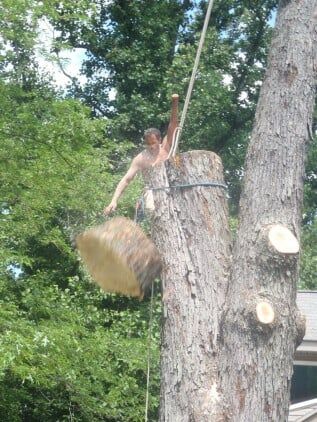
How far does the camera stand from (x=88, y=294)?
436 inches

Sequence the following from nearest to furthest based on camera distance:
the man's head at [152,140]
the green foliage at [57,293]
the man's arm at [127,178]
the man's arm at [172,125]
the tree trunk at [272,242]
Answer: the tree trunk at [272,242], the man's arm at [172,125], the man's head at [152,140], the man's arm at [127,178], the green foliage at [57,293]

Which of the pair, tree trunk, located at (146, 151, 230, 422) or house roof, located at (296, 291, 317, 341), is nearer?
tree trunk, located at (146, 151, 230, 422)

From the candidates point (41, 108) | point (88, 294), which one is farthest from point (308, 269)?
point (41, 108)

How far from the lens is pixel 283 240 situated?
3.99 meters

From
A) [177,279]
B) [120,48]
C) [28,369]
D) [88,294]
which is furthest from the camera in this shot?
[120,48]

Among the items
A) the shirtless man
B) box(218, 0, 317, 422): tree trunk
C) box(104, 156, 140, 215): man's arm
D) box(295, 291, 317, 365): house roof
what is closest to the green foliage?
box(295, 291, 317, 365): house roof

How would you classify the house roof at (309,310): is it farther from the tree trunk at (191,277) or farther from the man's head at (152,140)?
the tree trunk at (191,277)

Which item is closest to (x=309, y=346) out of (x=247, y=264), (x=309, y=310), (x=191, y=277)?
(x=309, y=310)

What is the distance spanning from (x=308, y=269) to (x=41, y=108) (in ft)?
31.5

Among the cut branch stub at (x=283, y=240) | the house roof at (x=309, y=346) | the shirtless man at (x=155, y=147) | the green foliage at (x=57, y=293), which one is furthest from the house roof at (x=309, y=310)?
the cut branch stub at (x=283, y=240)

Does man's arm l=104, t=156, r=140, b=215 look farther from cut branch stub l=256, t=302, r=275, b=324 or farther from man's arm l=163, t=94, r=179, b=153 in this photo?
cut branch stub l=256, t=302, r=275, b=324

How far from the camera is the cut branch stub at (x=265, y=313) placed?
12.7 feet

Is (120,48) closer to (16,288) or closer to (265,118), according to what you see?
(16,288)

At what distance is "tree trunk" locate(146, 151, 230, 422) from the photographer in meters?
3.98
